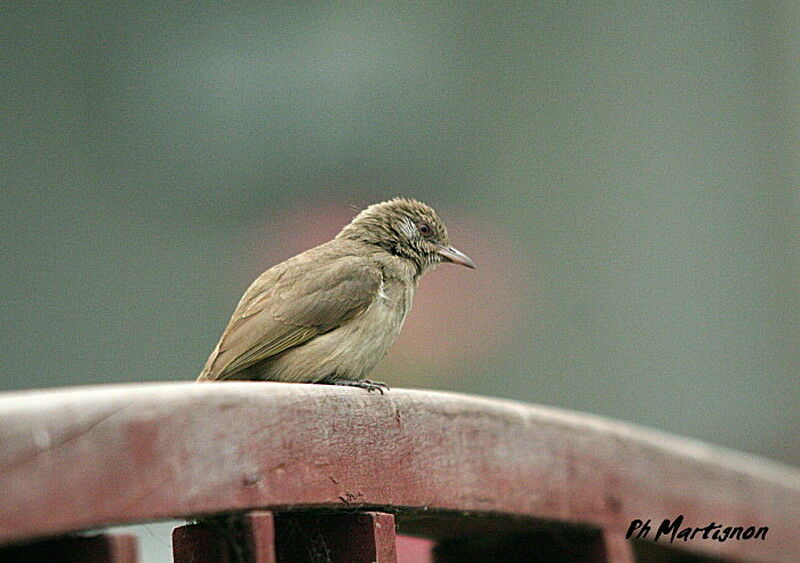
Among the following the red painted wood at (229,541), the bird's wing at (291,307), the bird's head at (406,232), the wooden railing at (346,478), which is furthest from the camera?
the bird's head at (406,232)

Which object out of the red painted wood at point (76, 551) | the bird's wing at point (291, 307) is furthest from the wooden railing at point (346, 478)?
the bird's wing at point (291, 307)

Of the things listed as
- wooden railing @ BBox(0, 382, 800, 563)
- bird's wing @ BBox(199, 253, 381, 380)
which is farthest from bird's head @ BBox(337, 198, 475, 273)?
wooden railing @ BBox(0, 382, 800, 563)

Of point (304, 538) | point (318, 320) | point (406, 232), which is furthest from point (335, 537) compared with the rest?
point (406, 232)

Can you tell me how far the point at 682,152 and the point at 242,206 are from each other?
2951 mm

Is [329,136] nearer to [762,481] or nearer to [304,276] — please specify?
[304,276]

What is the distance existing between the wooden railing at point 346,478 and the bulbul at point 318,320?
0.92 metres

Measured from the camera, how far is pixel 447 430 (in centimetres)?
221

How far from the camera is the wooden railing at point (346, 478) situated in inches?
55.6

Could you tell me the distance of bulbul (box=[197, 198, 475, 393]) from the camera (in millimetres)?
3561

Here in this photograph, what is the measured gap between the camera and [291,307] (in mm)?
3676

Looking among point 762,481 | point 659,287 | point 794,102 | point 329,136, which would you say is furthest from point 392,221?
point 794,102

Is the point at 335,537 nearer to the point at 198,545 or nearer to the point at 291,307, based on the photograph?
the point at 198,545

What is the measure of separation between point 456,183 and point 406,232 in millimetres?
3180

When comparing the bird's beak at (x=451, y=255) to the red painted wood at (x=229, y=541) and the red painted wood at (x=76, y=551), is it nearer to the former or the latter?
the red painted wood at (x=229, y=541)
